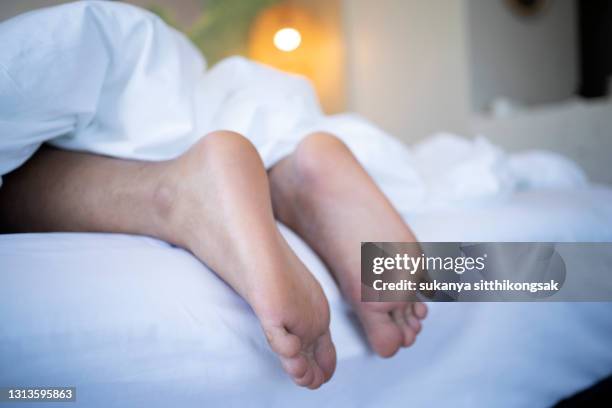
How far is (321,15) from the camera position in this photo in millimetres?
3502

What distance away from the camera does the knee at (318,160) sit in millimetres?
560

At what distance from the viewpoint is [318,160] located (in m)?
0.56

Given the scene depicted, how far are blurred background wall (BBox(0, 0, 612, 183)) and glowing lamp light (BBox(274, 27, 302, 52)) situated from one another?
0.05 metres

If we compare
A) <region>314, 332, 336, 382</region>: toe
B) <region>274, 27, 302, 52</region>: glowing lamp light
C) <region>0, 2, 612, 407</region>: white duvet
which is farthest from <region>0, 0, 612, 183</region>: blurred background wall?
<region>314, 332, 336, 382</region>: toe

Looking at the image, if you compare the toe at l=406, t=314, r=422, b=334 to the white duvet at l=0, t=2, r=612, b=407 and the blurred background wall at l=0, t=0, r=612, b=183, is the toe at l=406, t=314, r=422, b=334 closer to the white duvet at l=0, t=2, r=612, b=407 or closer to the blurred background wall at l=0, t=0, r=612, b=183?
the white duvet at l=0, t=2, r=612, b=407

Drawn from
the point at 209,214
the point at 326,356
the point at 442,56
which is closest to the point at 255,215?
the point at 209,214

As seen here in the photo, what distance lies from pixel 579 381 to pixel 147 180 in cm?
62

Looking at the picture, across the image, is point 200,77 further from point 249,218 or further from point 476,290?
point 476,290

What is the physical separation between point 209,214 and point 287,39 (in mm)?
3162

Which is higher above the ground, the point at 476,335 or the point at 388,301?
the point at 388,301

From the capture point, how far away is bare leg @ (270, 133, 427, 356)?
0.50 meters

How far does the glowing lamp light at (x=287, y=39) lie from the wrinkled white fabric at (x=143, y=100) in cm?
274

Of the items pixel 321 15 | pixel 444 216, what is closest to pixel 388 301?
pixel 444 216

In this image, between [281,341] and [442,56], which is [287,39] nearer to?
[442,56]
